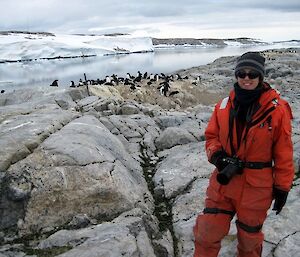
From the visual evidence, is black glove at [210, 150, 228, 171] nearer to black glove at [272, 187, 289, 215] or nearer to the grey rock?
black glove at [272, 187, 289, 215]

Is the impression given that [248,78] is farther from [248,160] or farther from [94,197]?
[94,197]

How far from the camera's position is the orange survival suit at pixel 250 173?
340 centimetres

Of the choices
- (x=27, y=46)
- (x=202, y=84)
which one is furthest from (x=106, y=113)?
(x=27, y=46)

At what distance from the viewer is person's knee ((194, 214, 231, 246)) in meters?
3.61

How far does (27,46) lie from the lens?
8238cm

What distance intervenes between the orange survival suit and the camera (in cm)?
6

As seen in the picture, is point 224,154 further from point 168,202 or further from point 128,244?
point 168,202

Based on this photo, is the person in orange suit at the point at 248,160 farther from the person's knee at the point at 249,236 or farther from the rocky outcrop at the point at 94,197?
the rocky outcrop at the point at 94,197

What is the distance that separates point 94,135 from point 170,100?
15.0m

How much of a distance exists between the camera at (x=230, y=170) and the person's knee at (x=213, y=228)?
14.2 inches

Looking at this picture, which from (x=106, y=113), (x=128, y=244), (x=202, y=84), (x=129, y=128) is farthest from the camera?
(x=202, y=84)

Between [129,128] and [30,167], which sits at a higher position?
[30,167]

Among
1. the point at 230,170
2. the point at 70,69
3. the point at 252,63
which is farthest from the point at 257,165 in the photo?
the point at 70,69

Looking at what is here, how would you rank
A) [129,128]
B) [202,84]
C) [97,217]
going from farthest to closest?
1. [202,84]
2. [129,128]
3. [97,217]
